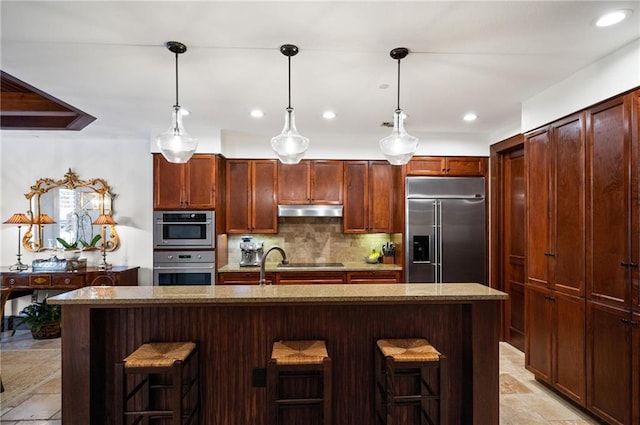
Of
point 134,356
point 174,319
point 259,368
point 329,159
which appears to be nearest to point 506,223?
point 329,159

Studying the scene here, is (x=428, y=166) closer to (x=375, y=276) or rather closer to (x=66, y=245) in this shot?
(x=375, y=276)

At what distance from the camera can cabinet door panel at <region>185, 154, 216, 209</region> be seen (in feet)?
13.8

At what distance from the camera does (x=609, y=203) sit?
239 centimetres

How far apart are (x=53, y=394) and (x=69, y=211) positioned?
8.46ft

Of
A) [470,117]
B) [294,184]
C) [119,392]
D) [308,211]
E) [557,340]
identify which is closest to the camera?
[119,392]

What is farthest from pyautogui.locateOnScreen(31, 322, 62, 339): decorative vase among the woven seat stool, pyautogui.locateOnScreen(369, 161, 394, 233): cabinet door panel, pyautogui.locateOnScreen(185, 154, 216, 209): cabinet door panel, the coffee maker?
pyautogui.locateOnScreen(369, 161, 394, 233): cabinet door panel

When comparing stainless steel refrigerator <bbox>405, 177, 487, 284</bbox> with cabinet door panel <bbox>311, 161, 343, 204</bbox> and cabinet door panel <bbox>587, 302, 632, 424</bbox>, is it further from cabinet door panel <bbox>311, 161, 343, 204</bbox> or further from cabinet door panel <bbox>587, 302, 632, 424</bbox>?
cabinet door panel <bbox>587, 302, 632, 424</bbox>

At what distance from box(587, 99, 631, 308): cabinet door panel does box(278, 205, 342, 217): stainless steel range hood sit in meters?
2.75

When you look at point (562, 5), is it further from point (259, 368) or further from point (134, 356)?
point (134, 356)

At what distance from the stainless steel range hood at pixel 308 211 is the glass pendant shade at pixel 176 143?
2.27 meters

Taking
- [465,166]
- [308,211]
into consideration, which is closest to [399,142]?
[308,211]

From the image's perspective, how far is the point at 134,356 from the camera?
6.41 feet

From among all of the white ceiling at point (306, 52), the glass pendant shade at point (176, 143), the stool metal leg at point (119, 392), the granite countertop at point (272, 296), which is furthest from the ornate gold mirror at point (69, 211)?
the stool metal leg at point (119, 392)

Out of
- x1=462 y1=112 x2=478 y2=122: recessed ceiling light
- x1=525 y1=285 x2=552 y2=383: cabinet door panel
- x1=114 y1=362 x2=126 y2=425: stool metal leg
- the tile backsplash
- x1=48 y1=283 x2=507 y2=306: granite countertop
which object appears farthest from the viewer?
the tile backsplash
